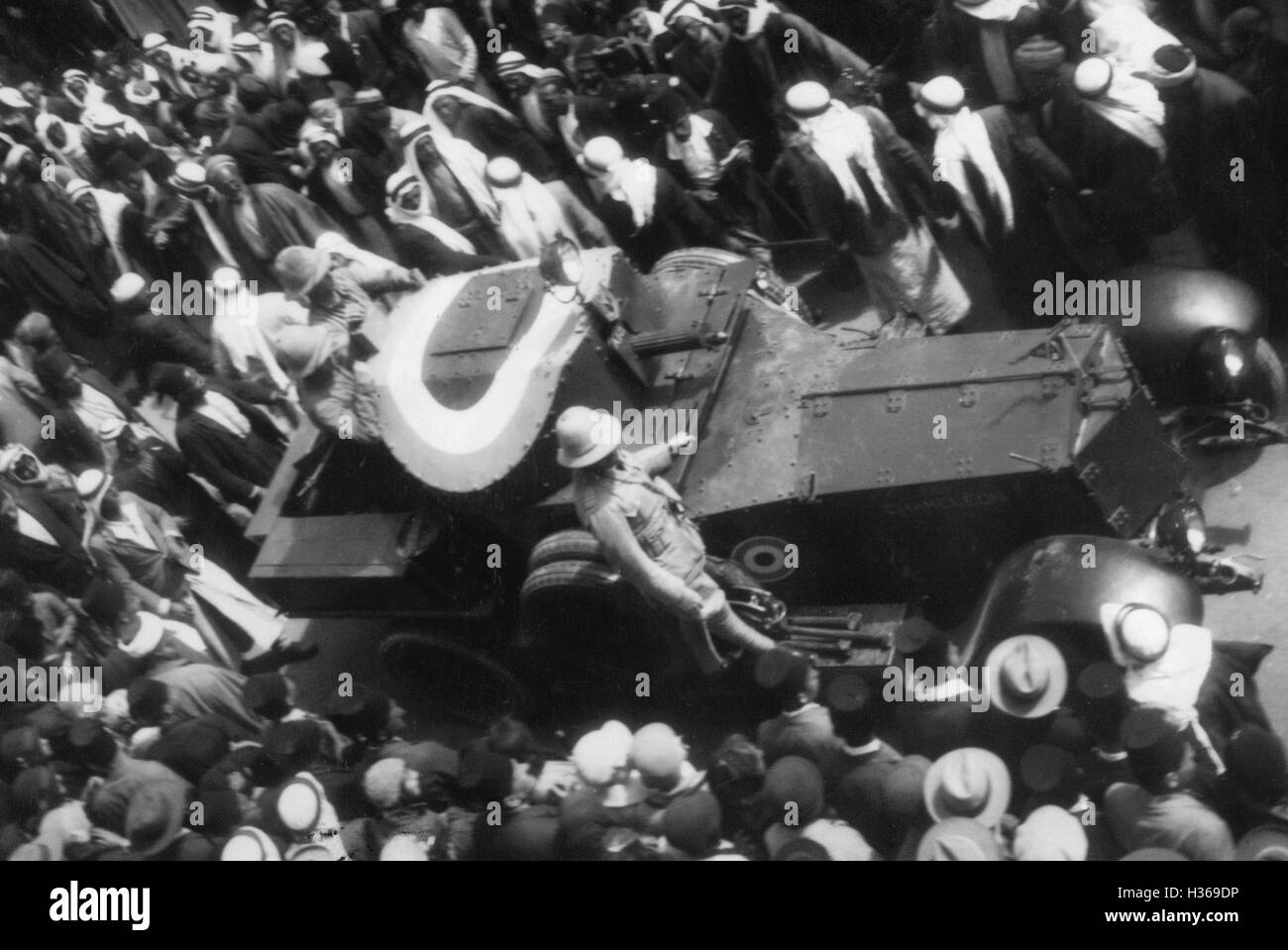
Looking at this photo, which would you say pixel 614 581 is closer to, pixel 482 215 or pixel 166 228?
pixel 482 215

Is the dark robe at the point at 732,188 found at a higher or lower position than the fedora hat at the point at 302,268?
higher

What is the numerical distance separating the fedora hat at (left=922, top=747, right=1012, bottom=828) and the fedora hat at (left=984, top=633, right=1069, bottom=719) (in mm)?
335

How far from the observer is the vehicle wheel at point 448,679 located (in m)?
6.34

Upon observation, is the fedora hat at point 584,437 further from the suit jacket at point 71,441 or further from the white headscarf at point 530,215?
the suit jacket at point 71,441

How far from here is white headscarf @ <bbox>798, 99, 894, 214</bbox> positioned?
650cm

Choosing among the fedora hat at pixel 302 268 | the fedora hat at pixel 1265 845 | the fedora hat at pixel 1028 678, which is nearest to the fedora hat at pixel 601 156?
the fedora hat at pixel 302 268

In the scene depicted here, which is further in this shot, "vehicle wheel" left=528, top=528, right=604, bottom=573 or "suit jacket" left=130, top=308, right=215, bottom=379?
"suit jacket" left=130, top=308, right=215, bottom=379

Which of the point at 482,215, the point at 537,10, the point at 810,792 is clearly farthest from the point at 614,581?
the point at 537,10

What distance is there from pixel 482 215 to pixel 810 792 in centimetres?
391

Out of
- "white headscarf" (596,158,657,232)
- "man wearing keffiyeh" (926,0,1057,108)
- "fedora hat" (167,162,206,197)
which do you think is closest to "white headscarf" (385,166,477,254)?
"white headscarf" (596,158,657,232)

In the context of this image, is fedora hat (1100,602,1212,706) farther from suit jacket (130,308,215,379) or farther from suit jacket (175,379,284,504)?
suit jacket (130,308,215,379)

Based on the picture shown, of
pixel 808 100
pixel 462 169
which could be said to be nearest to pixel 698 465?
pixel 808 100

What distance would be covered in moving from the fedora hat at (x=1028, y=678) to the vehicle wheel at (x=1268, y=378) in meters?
1.79

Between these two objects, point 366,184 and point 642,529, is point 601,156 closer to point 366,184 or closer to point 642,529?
point 366,184
